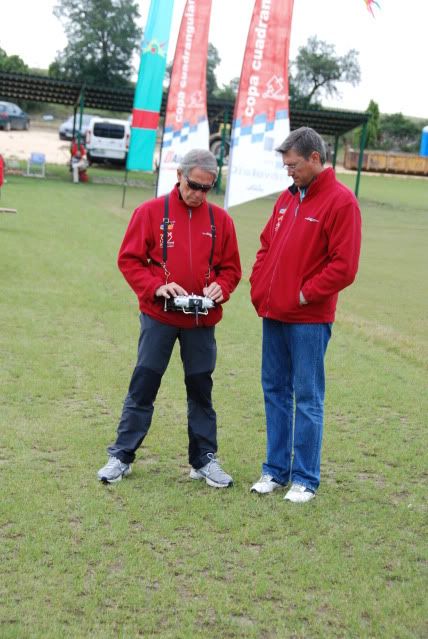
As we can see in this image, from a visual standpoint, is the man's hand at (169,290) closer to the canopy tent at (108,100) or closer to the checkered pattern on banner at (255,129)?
the checkered pattern on banner at (255,129)

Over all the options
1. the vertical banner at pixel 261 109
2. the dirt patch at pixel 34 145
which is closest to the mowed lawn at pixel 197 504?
the vertical banner at pixel 261 109

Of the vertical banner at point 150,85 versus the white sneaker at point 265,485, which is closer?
the white sneaker at point 265,485

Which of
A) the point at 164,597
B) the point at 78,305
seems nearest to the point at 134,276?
the point at 164,597

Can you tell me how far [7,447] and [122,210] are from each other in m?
17.0

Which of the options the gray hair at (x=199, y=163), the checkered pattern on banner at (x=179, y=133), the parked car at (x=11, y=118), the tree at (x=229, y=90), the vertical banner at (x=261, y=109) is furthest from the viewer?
the tree at (x=229, y=90)

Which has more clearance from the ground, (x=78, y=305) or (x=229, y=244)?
(x=229, y=244)

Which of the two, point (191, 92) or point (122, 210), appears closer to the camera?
point (191, 92)

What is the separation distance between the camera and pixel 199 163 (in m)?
4.79

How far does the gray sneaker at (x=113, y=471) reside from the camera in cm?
507

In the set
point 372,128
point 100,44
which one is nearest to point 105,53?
point 100,44

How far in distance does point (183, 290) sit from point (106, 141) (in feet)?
111

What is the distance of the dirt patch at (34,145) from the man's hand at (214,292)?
3409 cm

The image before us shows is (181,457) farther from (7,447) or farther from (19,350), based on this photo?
(19,350)

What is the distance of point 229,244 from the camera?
5078 mm
